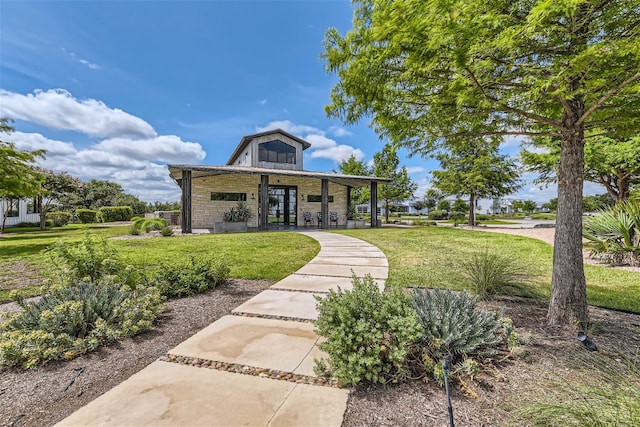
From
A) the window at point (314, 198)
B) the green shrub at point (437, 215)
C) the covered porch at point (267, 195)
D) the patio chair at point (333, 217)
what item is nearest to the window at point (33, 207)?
the covered porch at point (267, 195)

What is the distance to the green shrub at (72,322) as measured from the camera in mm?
2250

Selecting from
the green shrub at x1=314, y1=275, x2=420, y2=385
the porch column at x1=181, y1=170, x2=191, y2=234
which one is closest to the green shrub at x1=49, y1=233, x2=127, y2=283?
the green shrub at x1=314, y1=275, x2=420, y2=385

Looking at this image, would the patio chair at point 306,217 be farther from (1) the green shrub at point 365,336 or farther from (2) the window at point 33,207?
(2) the window at point 33,207

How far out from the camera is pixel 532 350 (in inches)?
93.1

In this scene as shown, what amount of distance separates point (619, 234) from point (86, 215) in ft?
114

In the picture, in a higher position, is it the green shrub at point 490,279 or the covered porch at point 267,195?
the covered porch at point 267,195

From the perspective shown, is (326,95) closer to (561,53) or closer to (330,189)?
(561,53)

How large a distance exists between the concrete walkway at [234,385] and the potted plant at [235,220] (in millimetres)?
11258

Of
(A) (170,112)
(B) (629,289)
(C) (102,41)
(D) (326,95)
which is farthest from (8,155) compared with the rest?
(B) (629,289)

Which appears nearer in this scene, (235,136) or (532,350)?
(532,350)

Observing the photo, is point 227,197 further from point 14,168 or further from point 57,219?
point 57,219

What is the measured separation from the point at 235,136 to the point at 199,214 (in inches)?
273

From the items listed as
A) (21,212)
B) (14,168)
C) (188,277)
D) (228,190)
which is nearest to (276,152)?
(228,190)

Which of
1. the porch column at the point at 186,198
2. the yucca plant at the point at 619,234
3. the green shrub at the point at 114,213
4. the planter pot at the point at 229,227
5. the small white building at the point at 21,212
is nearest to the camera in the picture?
the yucca plant at the point at 619,234
